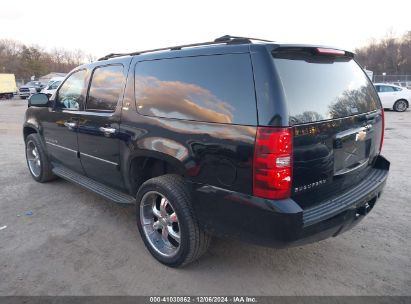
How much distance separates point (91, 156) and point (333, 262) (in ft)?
9.24

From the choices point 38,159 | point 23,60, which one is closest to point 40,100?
point 38,159

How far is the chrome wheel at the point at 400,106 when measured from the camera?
17.0m

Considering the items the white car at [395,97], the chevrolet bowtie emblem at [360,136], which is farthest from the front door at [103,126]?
the white car at [395,97]

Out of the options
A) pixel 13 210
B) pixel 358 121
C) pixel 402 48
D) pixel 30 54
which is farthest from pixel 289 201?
pixel 402 48

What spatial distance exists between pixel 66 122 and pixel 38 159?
4.90 feet

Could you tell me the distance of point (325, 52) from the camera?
263 cm

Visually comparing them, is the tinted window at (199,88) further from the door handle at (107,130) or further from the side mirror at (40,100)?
the side mirror at (40,100)

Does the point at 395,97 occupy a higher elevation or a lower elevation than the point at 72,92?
lower

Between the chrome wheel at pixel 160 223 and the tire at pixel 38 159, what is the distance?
2615 mm

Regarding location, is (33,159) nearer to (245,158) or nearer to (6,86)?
(245,158)

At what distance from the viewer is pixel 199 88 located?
2.65 metres

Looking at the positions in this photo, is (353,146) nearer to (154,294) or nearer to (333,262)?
(333,262)

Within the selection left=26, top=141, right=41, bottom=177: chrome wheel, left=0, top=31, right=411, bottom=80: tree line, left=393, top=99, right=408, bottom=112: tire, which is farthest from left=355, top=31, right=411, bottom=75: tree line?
left=26, top=141, right=41, bottom=177: chrome wheel

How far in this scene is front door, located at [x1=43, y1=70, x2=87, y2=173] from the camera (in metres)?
4.11
